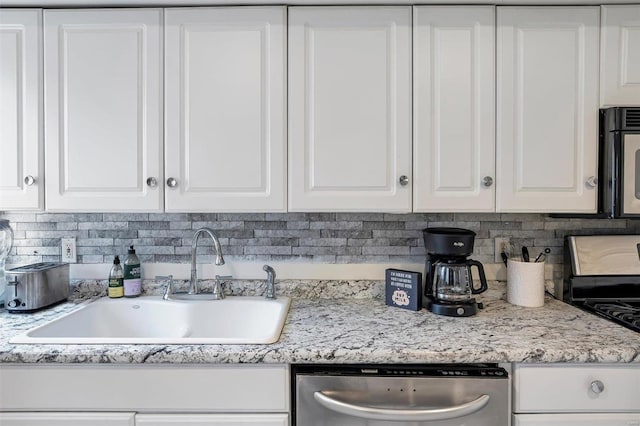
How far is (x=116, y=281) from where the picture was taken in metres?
1.79

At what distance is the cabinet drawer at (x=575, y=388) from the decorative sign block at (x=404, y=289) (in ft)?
1.53

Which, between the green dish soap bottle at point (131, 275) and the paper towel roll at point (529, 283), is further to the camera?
Answer: the green dish soap bottle at point (131, 275)

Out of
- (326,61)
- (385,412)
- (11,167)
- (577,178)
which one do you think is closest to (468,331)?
(385,412)

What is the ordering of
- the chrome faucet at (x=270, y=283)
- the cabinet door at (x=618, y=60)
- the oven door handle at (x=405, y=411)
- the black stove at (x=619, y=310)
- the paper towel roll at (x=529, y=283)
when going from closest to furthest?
the oven door handle at (x=405, y=411) → the black stove at (x=619, y=310) → the cabinet door at (x=618, y=60) → the paper towel roll at (x=529, y=283) → the chrome faucet at (x=270, y=283)

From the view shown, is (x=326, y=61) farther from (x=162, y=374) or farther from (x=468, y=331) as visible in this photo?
(x=162, y=374)

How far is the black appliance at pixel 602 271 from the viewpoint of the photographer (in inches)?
68.7

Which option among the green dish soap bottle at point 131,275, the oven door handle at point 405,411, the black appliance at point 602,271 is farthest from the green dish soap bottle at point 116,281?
the black appliance at point 602,271

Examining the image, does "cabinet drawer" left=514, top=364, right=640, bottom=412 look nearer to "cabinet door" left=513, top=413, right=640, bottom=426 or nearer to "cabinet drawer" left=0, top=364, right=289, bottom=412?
"cabinet door" left=513, top=413, right=640, bottom=426

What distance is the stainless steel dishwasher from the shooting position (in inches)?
47.4

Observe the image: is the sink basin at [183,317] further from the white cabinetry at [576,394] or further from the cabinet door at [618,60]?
the cabinet door at [618,60]

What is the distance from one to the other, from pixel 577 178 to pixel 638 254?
542 mm

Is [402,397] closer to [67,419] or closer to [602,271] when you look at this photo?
[67,419]

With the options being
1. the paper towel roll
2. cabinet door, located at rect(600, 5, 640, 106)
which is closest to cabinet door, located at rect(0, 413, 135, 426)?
the paper towel roll

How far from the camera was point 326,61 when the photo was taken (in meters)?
1.56
